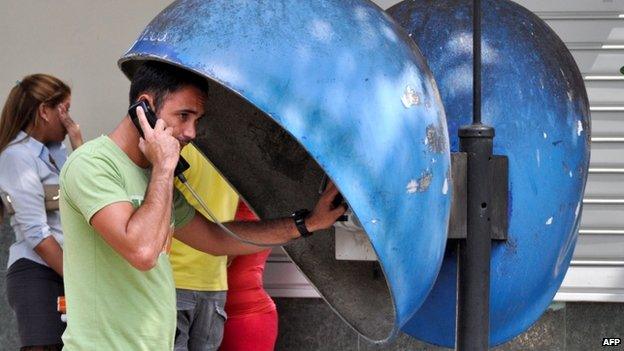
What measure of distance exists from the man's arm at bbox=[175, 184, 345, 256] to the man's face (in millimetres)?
418

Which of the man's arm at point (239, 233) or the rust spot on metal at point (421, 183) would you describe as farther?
the man's arm at point (239, 233)

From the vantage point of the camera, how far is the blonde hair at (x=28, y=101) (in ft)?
18.2

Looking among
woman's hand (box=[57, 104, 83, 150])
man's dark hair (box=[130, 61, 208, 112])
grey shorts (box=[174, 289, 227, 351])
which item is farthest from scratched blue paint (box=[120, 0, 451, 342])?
woman's hand (box=[57, 104, 83, 150])

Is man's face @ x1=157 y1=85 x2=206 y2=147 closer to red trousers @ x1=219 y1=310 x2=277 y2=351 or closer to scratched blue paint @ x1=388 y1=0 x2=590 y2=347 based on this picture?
scratched blue paint @ x1=388 y1=0 x2=590 y2=347

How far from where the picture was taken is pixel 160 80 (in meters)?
3.04

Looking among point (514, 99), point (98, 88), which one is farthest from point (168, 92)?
point (98, 88)

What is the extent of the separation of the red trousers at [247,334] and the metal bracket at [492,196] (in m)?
2.81

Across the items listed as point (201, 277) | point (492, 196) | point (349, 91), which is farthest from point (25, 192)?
point (349, 91)

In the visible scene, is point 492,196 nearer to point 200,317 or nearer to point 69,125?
point 200,317

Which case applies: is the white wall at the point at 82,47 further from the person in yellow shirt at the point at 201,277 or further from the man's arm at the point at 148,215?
the man's arm at the point at 148,215

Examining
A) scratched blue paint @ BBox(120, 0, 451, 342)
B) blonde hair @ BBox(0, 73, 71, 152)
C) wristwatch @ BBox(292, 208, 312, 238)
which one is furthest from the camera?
blonde hair @ BBox(0, 73, 71, 152)

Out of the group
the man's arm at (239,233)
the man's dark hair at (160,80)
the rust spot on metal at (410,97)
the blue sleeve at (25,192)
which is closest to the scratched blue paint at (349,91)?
the rust spot on metal at (410,97)

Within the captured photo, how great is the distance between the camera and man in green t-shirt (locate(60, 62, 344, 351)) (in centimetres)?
296

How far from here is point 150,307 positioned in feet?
10.2
